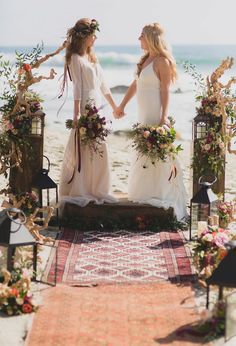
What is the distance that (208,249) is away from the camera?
888cm

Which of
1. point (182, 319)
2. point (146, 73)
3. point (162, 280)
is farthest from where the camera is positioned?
point (146, 73)

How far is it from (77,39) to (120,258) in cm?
302

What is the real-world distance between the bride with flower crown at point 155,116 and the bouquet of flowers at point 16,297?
11.3ft

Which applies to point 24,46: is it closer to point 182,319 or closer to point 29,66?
point 29,66

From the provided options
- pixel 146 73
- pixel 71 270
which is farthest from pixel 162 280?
pixel 146 73

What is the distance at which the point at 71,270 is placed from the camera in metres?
9.25

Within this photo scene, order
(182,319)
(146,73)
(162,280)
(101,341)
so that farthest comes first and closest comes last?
(146,73), (162,280), (182,319), (101,341)

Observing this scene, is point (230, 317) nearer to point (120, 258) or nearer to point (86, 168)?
point (120, 258)

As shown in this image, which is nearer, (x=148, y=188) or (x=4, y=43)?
(x=148, y=188)

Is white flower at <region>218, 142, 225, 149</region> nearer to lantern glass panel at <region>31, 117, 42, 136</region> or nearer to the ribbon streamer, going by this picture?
the ribbon streamer

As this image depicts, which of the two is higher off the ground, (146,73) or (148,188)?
(146,73)

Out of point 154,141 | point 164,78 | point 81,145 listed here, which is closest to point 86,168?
point 81,145

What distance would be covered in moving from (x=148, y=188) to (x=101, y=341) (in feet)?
14.4

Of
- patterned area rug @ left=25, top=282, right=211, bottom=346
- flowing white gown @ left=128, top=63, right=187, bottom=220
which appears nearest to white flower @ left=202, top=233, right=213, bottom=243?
patterned area rug @ left=25, top=282, right=211, bottom=346
